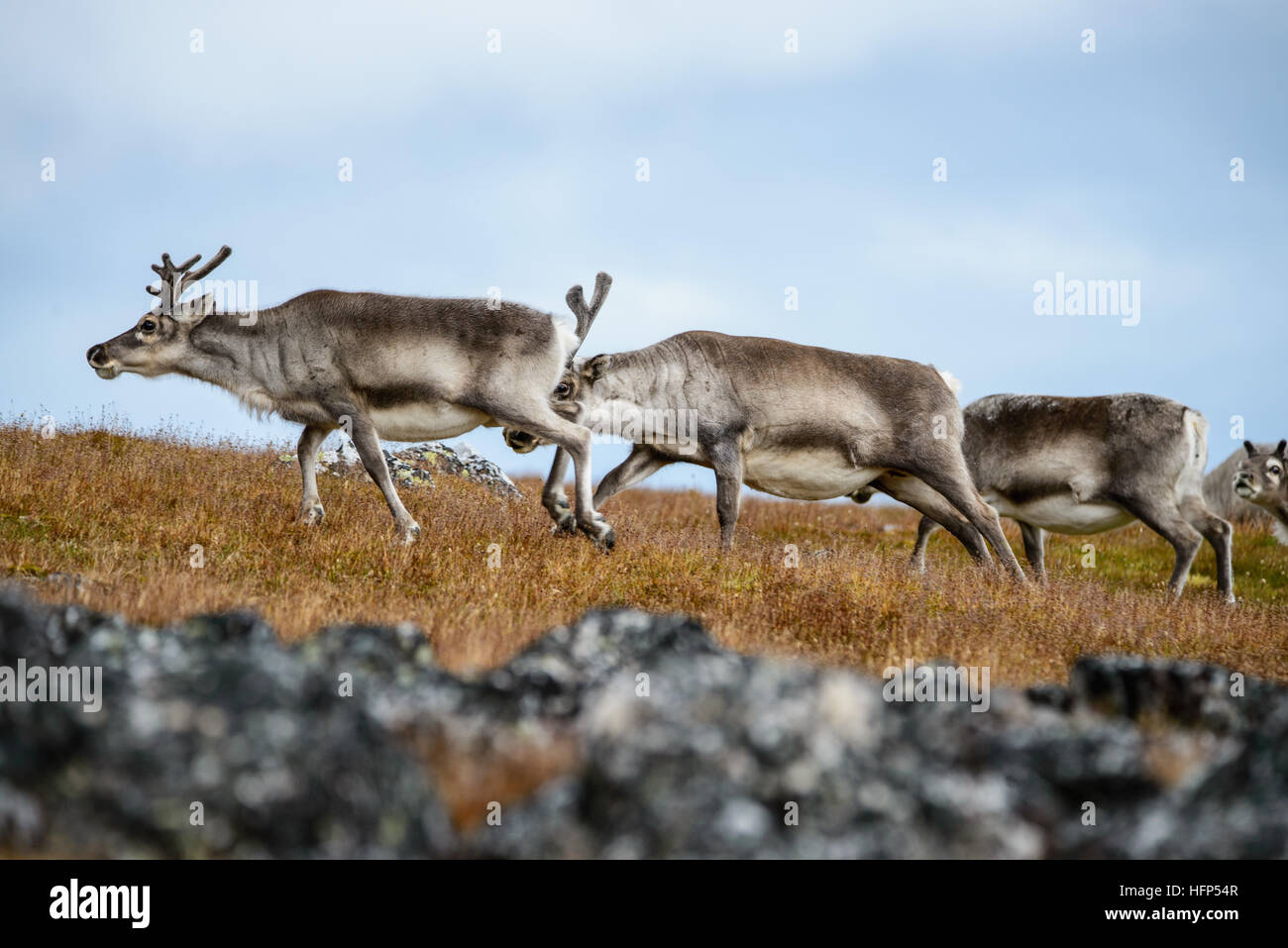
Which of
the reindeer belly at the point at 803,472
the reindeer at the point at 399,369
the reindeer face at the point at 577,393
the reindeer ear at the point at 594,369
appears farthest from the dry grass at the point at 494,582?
the reindeer ear at the point at 594,369

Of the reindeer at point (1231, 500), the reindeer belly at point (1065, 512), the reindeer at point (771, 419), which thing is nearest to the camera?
the reindeer at point (771, 419)

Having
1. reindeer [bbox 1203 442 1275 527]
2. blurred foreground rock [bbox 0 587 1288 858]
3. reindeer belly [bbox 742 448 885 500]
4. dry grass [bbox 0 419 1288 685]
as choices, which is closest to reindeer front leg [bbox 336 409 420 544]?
dry grass [bbox 0 419 1288 685]

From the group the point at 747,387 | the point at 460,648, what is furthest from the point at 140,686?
the point at 747,387

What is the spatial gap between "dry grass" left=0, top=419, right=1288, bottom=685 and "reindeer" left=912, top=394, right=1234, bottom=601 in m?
0.91

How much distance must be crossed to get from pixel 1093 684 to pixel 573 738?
3427 mm

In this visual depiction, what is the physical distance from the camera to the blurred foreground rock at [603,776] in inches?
149

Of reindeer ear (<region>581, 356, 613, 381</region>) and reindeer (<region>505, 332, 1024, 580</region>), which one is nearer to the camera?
reindeer (<region>505, 332, 1024, 580</region>)

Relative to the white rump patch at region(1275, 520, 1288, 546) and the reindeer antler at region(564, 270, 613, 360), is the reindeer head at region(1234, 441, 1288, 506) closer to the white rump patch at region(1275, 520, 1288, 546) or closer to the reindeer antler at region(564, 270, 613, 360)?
the white rump patch at region(1275, 520, 1288, 546)

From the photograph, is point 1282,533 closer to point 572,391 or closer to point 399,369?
point 572,391

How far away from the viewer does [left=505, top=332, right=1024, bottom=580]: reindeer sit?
12.6 m

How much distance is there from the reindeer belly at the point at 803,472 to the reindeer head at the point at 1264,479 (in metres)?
7.40

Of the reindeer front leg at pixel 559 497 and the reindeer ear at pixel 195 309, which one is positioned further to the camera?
the reindeer ear at pixel 195 309

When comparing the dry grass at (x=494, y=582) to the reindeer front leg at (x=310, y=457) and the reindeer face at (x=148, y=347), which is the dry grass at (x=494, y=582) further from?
the reindeer face at (x=148, y=347)
